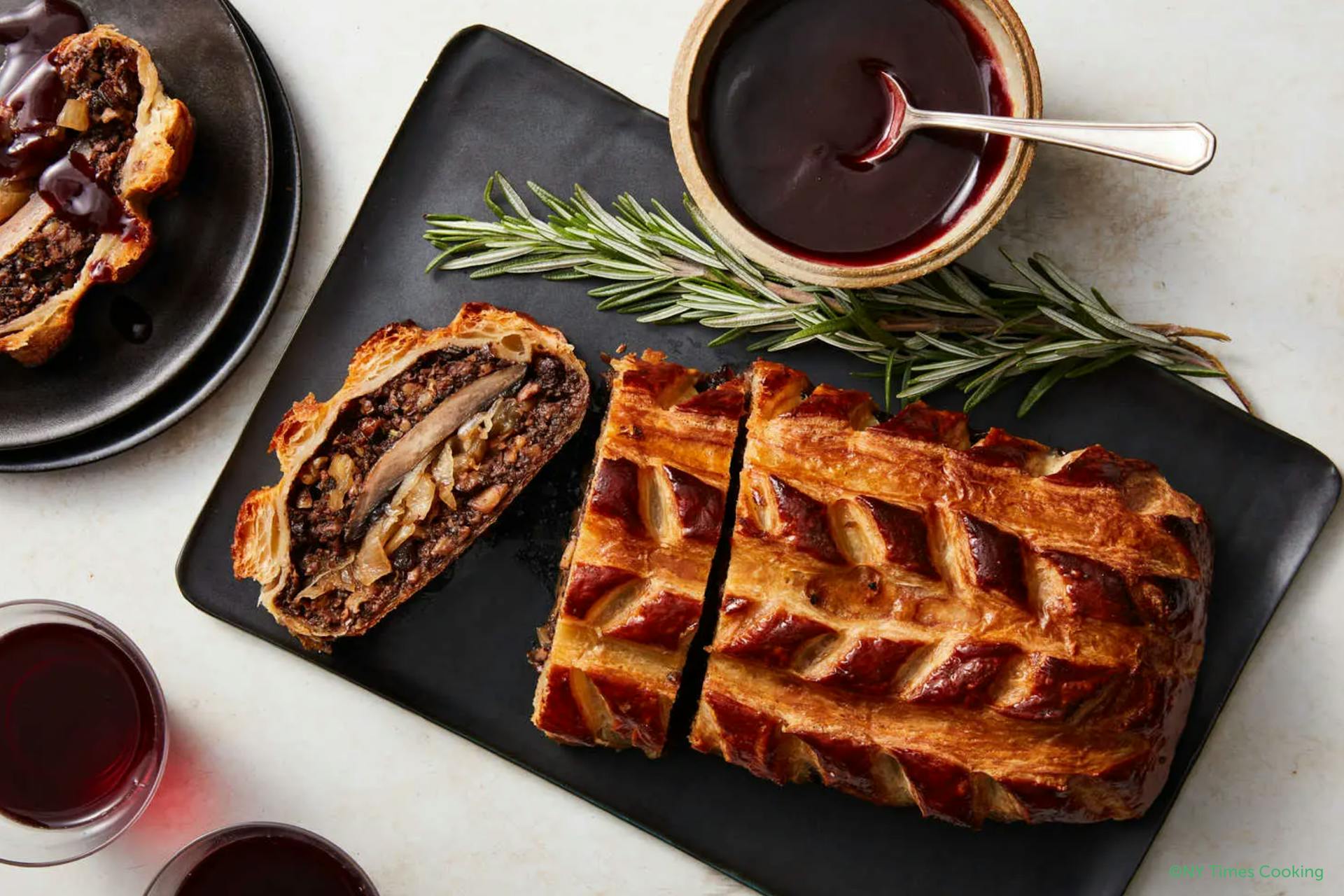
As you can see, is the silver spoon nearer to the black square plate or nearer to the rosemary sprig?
the rosemary sprig

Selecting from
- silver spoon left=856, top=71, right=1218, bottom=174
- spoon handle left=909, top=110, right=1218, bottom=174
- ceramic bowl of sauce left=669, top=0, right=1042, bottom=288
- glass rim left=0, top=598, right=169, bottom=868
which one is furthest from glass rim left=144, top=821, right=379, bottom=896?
spoon handle left=909, top=110, right=1218, bottom=174

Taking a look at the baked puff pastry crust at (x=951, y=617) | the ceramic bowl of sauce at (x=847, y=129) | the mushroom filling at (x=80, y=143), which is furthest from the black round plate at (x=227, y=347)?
the baked puff pastry crust at (x=951, y=617)

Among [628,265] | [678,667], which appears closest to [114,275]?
[628,265]

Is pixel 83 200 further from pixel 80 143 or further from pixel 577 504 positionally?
pixel 577 504

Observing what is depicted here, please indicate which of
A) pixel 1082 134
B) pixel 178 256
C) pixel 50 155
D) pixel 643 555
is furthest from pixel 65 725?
pixel 1082 134

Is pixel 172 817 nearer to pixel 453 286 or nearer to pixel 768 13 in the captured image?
pixel 453 286

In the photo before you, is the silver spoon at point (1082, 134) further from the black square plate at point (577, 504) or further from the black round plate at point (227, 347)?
the black round plate at point (227, 347)
